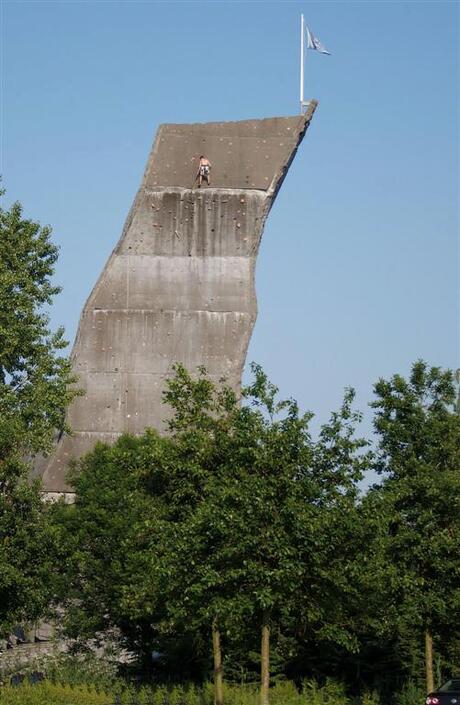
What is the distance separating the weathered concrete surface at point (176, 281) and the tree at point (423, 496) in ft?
54.0

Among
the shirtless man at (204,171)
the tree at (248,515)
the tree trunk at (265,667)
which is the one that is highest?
the shirtless man at (204,171)

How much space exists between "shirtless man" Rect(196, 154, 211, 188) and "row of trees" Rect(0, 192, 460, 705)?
8647 mm

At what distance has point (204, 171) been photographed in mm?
54500

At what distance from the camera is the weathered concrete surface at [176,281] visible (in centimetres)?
5238

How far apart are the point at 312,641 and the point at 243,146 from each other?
23013mm

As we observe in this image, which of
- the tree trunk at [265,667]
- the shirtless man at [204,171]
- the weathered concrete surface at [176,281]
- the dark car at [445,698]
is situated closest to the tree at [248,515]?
the tree trunk at [265,667]

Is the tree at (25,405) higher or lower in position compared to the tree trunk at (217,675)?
higher

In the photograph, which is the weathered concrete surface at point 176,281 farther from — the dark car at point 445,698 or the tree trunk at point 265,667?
the dark car at point 445,698

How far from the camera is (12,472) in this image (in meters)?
40.8

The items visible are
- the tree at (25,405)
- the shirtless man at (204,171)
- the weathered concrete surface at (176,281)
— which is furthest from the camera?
the shirtless man at (204,171)

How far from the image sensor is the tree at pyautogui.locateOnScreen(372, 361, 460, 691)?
3438 centimetres

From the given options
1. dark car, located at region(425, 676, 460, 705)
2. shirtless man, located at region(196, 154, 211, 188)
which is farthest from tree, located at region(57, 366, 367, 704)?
shirtless man, located at region(196, 154, 211, 188)

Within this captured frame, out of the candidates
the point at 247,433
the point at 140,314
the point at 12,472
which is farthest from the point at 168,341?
the point at 247,433

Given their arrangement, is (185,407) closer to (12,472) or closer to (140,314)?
(12,472)
